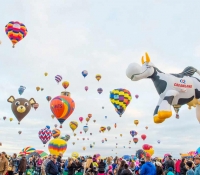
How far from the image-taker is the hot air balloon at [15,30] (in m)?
25.1

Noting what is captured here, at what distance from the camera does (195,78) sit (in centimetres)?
1088

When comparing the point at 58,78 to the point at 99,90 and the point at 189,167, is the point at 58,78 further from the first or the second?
the point at 189,167

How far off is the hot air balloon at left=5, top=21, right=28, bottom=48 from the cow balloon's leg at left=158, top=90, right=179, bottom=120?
1800cm

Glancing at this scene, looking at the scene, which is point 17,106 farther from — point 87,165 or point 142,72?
point 142,72

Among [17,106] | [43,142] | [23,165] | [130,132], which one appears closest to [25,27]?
[17,106]

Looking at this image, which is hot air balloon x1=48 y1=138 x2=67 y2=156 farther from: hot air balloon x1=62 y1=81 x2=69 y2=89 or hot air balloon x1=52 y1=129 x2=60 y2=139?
hot air balloon x1=52 y1=129 x2=60 y2=139

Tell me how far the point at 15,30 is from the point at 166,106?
18.3 meters

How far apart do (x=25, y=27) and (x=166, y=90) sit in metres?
18.3

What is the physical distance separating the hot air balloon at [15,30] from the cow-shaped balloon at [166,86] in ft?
55.6

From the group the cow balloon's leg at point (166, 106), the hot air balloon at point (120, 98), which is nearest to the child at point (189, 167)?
the cow balloon's leg at point (166, 106)

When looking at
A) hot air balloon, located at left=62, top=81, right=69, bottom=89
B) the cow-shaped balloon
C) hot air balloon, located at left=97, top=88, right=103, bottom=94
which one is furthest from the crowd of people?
hot air balloon, located at left=97, top=88, right=103, bottom=94

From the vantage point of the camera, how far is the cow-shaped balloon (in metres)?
9.81

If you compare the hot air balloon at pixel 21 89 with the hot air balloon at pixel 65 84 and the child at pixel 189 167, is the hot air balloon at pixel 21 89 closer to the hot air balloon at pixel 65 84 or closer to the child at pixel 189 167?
the hot air balloon at pixel 65 84

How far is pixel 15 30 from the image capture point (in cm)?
2512
